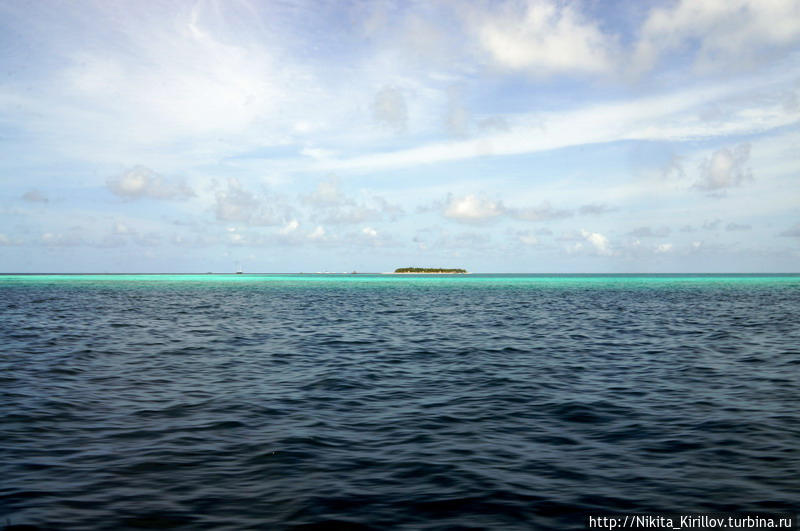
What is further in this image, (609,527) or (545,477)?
(545,477)

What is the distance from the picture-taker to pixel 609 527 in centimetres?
813

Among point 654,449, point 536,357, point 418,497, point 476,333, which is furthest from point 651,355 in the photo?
→ point 418,497

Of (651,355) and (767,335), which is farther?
(767,335)

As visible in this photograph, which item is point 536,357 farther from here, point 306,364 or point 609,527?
point 609,527

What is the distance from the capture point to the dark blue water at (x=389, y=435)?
8727mm

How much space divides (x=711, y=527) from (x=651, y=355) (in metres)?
18.7

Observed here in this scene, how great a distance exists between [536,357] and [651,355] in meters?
5.61

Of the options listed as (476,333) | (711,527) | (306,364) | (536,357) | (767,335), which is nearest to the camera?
(711,527)

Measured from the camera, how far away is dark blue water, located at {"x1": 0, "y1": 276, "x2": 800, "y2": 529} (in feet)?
28.6

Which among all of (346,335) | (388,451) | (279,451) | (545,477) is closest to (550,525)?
(545,477)

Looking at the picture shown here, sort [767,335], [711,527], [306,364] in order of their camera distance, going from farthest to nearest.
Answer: [767,335] < [306,364] < [711,527]

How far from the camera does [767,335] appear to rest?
107ft

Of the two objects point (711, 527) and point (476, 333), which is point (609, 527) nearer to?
point (711, 527)

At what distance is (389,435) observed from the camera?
42.1 feet
